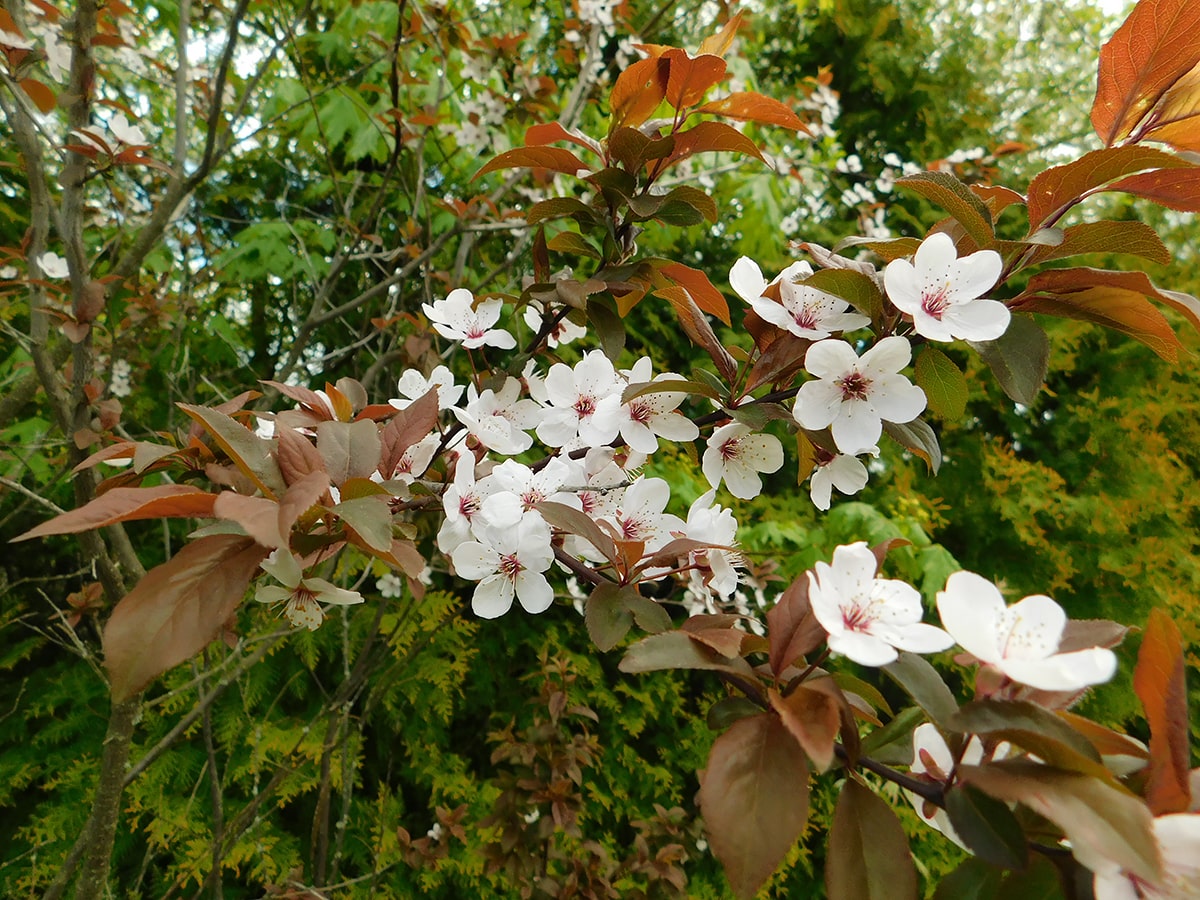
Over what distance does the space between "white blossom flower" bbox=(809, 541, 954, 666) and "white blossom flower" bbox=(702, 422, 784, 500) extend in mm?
243

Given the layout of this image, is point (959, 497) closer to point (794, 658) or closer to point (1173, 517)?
point (1173, 517)

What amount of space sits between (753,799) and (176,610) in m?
0.37

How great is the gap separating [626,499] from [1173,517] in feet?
9.60

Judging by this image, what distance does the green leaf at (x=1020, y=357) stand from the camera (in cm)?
54

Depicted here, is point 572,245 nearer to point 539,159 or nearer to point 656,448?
point 539,159

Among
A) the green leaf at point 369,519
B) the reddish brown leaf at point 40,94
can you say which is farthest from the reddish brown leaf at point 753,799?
the reddish brown leaf at point 40,94

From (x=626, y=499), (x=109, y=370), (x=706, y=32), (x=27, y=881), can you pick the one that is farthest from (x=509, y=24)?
(x=27, y=881)

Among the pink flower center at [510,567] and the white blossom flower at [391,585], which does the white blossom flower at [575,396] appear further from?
the white blossom flower at [391,585]

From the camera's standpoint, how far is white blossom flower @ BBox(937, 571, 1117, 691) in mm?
368

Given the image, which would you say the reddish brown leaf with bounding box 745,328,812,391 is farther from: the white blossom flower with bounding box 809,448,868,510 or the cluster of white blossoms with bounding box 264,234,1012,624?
the white blossom flower with bounding box 809,448,868,510

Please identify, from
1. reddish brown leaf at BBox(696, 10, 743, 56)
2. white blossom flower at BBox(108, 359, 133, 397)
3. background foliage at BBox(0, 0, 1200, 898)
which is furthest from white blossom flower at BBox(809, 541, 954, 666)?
white blossom flower at BBox(108, 359, 133, 397)

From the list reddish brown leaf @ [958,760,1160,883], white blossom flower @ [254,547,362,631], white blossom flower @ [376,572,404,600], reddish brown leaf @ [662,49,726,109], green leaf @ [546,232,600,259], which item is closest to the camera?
reddish brown leaf @ [958,760,1160,883]

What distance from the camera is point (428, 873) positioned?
183 cm

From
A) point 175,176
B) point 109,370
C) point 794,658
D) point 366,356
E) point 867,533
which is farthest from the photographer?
point 366,356
